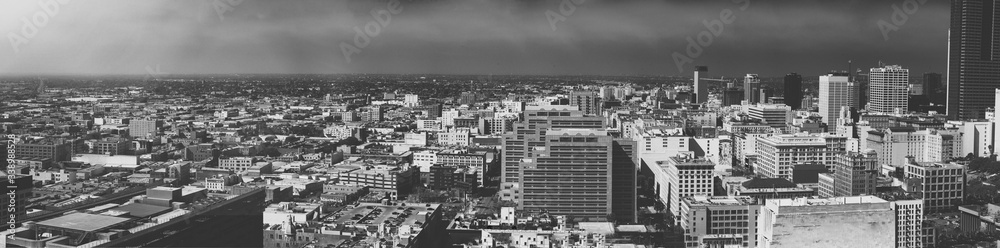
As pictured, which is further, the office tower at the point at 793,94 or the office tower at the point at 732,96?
the office tower at the point at 732,96

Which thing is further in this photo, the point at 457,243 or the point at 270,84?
the point at 270,84

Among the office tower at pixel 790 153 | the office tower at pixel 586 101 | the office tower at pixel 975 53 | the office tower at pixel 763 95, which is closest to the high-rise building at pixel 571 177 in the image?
the office tower at pixel 790 153

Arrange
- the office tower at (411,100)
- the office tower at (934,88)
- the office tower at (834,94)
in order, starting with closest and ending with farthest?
the office tower at (834,94)
the office tower at (934,88)
the office tower at (411,100)

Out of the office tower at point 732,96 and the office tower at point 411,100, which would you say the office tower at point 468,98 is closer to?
the office tower at point 411,100

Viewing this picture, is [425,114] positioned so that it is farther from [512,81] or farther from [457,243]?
[457,243]

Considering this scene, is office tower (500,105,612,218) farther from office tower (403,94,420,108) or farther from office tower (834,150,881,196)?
office tower (403,94,420,108)

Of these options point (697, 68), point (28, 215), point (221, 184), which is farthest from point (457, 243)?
point (697, 68)

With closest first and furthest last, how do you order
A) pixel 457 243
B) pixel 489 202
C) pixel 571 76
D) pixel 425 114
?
pixel 457 243, pixel 489 202, pixel 571 76, pixel 425 114
